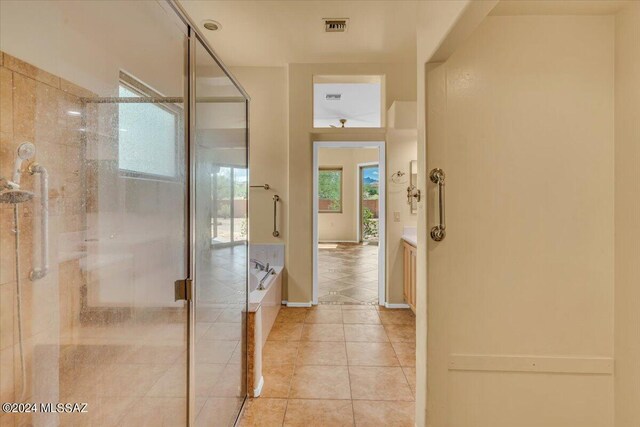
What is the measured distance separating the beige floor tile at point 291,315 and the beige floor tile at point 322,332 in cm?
19

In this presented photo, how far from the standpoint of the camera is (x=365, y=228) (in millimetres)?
8836

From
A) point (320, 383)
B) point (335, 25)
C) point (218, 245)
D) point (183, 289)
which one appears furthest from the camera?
point (335, 25)

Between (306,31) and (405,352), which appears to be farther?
(306,31)

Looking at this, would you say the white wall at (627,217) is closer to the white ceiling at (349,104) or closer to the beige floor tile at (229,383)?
the beige floor tile at (229,383)

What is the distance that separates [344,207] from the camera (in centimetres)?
887

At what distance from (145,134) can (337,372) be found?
80.3 inches

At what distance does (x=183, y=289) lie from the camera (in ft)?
4.20

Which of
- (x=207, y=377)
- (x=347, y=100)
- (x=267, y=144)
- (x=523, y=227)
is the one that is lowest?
(x=207, y=377)

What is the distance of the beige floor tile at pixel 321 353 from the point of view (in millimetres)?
2459

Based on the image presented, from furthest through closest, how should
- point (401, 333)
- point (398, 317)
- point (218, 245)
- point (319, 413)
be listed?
1. point (398, 317)
2. point (401, 333)
3. point (319, 413)
4. point (218, 245)

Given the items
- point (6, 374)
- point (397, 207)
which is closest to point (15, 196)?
point (6, 374)

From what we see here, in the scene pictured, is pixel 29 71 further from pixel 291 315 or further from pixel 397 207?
pixel 397 207

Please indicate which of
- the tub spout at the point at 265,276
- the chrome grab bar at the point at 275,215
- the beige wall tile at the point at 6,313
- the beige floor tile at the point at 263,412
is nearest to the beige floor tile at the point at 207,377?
the beige floor tile at the point at 263,412

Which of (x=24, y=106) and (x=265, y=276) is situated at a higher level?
(x=24, y=106)
